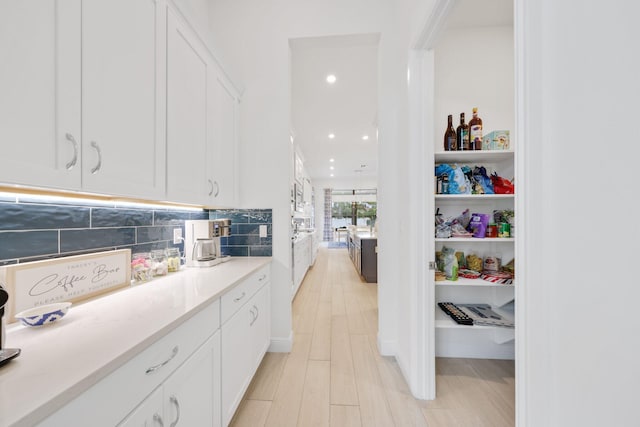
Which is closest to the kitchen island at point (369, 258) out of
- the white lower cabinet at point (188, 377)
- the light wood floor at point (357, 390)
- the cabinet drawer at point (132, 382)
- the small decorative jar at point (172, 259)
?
the light wood floor at point (357, 390)

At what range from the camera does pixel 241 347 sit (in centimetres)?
153

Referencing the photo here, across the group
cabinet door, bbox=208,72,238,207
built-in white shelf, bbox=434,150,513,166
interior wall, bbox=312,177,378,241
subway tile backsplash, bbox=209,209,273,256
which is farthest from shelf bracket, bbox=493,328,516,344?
interior wall, bbox=312,177,378,241

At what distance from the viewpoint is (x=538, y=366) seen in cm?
68

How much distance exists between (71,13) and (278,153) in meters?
1.51

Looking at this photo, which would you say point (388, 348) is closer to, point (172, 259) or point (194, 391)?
point (194, 391)

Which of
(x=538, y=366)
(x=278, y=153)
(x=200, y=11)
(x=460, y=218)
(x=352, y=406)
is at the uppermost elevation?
(x=200, y=11)

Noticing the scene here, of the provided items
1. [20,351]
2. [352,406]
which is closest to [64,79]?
[20,351]

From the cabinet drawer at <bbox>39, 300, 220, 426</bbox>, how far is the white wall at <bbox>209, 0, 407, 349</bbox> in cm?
130

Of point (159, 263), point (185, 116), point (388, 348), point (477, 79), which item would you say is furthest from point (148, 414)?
point (477, 79)

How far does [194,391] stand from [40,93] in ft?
3.96

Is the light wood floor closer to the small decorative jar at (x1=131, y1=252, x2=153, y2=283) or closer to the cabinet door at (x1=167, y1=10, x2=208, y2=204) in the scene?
the small decorative jar at (x1=131, y1=252, x2=153, y2=283)

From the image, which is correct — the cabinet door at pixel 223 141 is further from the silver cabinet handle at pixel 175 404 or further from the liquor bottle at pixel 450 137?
the liquor bottle at pixel 450 137

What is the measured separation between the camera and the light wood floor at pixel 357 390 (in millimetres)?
1496

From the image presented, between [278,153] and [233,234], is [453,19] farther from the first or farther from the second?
[233,234]
